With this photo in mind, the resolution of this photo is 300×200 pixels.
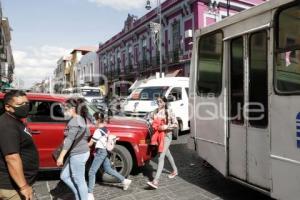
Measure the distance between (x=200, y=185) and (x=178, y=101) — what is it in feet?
22.7

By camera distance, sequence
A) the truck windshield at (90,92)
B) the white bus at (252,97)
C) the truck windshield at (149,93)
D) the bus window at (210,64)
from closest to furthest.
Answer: the white bus at (252,97) < the bus window at (210,64) < the truck windshield at (149,93) < the truck windshield at (90,92)

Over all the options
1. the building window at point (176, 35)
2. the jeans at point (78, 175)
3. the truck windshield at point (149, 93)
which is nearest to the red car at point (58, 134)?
the jeans at point (78, 175)

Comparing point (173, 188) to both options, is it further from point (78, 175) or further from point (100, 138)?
point (78, 175)

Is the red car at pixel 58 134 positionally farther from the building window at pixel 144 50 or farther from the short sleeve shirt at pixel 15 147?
the building window at pixel 144 50

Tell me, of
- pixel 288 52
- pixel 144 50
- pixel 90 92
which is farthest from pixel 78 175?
pixel 144 50

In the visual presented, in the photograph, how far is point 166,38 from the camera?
2955 centimetres

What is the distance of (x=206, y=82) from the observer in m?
6.55

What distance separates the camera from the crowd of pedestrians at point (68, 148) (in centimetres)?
319

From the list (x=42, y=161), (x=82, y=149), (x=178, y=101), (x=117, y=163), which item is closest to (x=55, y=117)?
(x=42, y=161)

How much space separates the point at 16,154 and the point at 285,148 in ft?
10.3

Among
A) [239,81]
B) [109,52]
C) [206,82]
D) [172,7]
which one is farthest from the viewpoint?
[109,52]

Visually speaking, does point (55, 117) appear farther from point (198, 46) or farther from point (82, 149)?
point (198, 46)

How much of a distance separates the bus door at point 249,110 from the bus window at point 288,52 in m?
0.31

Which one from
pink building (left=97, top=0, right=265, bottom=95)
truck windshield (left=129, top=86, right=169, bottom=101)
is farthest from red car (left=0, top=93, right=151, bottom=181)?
pink building (left=97, top=0, right=265, bottom=95)
